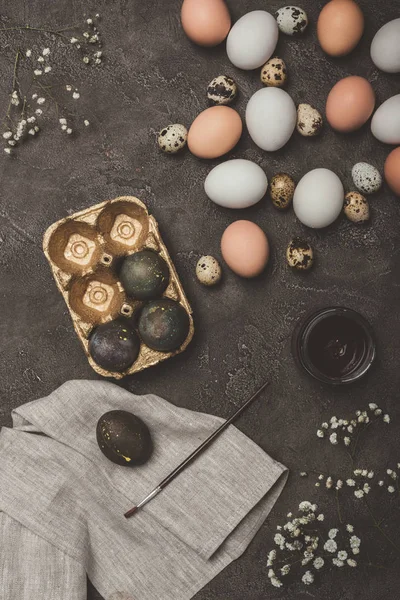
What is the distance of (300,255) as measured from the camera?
1018mm

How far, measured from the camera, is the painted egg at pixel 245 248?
988 millimetres

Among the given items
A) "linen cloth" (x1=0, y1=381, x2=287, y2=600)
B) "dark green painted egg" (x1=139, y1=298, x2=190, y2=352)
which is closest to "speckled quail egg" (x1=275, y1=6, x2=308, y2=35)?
"dark green painted egg" (x1=139, y1=298, x2=190, y2=352)

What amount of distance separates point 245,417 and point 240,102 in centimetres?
55

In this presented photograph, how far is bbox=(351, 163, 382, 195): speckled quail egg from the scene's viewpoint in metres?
1.02

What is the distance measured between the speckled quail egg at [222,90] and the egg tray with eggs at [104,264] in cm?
23

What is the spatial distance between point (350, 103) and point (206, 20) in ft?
0.90

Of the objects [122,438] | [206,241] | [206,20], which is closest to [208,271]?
[206,241]

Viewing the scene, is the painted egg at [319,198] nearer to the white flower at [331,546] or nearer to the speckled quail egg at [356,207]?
the speckled quail egg at [356,207]

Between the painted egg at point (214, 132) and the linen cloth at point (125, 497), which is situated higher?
the painted egg at point (214, 132)

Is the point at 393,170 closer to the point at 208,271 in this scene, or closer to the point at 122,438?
the point at 208,271

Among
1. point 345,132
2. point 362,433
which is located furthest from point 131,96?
point 362,433

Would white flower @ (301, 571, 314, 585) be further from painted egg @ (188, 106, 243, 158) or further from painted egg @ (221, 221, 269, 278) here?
painted egg @ (188, 106, 243, 158)

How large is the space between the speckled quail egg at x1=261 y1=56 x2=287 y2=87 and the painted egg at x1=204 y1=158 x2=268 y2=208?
0.48 ft

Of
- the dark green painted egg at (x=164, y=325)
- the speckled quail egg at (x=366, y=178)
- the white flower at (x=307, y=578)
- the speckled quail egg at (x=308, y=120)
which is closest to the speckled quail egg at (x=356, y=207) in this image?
the speckled quail egg at (x=366, y=178)
